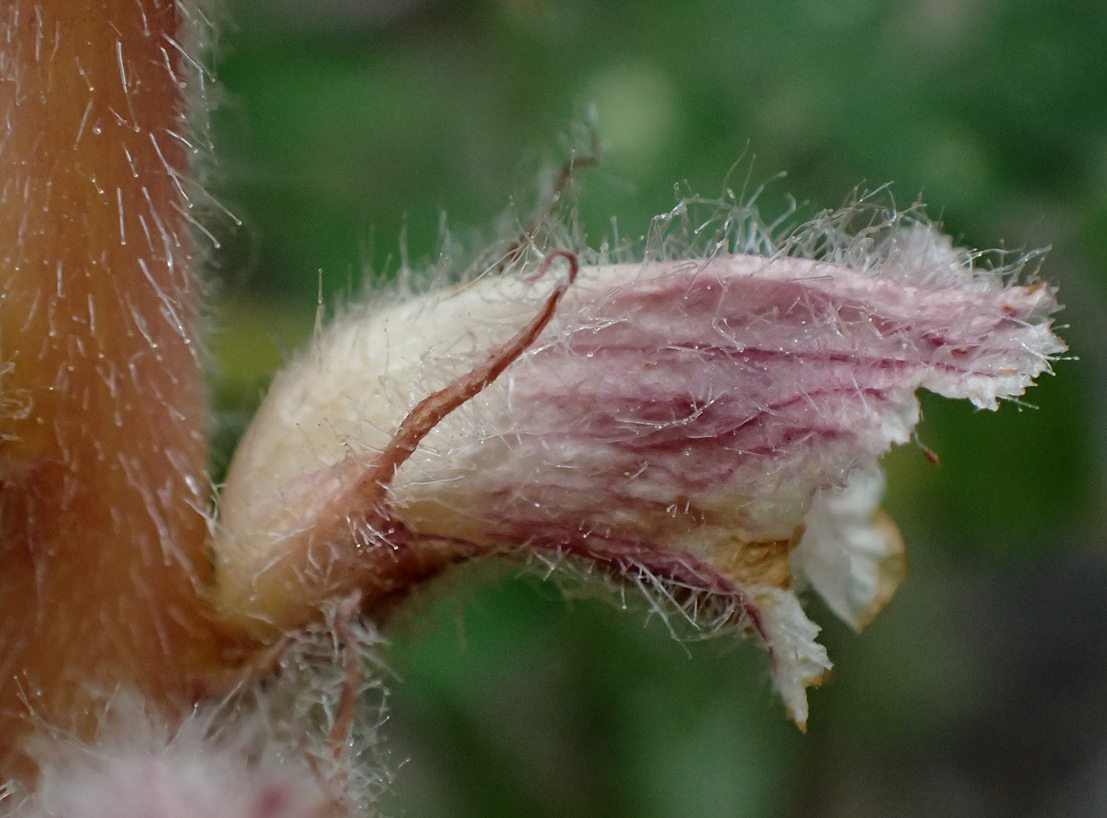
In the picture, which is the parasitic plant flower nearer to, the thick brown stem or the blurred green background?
the thick brown stem

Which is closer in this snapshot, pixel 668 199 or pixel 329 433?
pixel 329 433

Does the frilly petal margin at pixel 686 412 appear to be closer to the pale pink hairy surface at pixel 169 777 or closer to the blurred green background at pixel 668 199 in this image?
the pale pink hairy surface at pixel 169 777

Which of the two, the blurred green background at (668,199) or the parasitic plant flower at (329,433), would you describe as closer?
the parasitic plant flower at (329,433)

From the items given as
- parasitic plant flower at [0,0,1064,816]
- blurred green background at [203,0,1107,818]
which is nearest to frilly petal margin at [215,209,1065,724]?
parasitic plant flower at [0,0,1064,816]

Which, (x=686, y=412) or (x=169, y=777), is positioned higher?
(x=686, y=412)

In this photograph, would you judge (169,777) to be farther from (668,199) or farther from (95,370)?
(668,199)

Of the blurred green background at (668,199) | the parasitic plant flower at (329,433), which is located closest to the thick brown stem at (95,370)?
the parasitic plant flower at (329,433)

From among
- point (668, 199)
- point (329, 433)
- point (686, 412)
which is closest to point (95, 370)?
point (329, 433)
